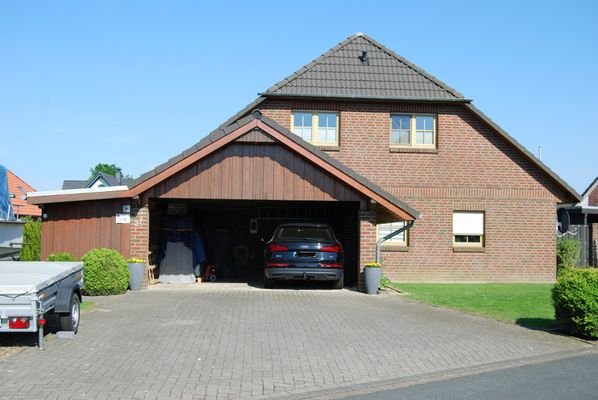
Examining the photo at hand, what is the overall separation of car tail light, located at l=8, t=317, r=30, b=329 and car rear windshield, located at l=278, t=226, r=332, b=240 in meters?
8.27

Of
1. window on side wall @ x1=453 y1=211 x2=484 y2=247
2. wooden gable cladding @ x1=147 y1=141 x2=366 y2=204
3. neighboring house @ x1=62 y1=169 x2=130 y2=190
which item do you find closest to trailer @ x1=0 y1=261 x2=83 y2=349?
wooden gable cladding @ x1=147 y1=141 x2=366 y2=204

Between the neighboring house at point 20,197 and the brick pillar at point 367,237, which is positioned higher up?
the neighboring house at point 20,197

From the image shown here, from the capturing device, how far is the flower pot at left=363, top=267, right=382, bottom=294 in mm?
15523

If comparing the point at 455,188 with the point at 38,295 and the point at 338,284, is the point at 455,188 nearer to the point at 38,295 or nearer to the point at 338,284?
the point at 338,284

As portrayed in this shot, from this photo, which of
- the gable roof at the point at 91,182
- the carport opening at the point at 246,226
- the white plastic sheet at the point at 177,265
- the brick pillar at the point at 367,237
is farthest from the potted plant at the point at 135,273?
the gable roof at the point at 91,182

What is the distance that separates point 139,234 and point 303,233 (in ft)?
13.0

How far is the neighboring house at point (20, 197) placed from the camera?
34000 millimetres

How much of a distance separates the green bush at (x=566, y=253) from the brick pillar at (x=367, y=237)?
9.71m

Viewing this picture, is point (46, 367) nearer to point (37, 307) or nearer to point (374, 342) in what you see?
point (37, 307)

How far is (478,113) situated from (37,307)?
15.9 meters

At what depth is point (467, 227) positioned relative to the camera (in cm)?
2109

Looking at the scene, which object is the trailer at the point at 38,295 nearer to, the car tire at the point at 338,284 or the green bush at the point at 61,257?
the green bush at the point at 61,257

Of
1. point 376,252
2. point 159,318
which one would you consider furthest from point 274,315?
point 376,252

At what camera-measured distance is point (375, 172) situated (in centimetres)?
2083
